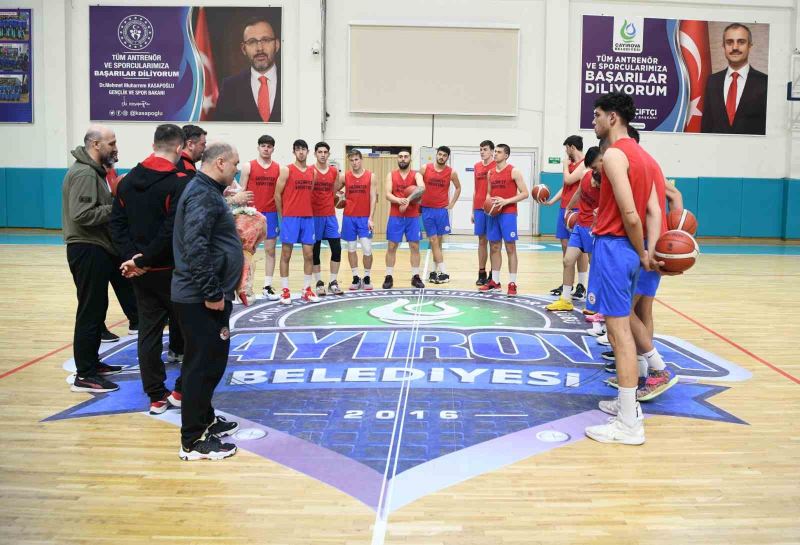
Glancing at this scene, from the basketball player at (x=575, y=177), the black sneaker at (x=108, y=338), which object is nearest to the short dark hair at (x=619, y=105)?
the basketball player at (x=575, y=177)

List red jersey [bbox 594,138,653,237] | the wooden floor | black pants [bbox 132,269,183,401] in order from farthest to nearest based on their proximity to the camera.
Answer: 1. black pants [bbox 132,269,183,401]
2. red jersey [bbox 594,138,653,237]
3. the wooden floor

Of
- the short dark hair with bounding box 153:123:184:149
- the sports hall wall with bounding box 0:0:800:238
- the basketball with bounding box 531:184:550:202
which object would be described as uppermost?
the sports hall wall with bounding box 0:0:800:238

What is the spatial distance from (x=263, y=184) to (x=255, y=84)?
1010cm

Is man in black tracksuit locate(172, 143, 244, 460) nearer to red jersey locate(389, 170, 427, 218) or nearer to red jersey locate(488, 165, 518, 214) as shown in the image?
red jersey locate(488, 165, 518, 214)

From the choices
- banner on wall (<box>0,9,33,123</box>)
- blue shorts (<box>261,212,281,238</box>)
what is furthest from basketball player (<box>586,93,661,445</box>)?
banner on wall (<box>0,9,33,123</box>)

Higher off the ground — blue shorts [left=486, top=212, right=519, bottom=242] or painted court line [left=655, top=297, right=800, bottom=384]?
blue shorts [left=486, top=212, right=519, bottom=242]

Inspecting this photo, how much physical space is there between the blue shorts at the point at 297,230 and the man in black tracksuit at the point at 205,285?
5183 millimetres

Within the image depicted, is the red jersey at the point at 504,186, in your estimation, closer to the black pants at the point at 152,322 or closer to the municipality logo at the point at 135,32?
the black pants at the point at 152,322

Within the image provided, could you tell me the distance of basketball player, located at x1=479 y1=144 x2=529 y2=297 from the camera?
31.7 feet

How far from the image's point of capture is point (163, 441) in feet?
14.4

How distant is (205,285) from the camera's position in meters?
3.92

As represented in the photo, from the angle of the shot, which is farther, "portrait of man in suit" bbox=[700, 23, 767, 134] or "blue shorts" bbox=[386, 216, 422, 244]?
"portrait of man in suit" bbox=[700, 23, 767, 134]

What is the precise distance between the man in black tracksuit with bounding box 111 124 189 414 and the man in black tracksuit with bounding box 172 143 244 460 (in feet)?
2.19

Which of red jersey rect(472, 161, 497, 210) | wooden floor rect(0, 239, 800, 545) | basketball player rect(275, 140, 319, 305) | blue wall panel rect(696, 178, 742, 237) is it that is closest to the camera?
wooden floor rect(0, 239, 800, 545)
